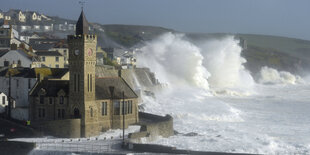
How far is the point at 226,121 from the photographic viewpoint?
173 feet

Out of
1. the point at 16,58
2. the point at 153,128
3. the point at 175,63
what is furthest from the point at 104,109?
the point at 175,63

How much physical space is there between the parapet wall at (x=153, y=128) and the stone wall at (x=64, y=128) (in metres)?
3.63

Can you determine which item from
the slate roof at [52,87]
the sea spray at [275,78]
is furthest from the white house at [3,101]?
the sea spray at [275,78]

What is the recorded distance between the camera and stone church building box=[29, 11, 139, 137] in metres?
37.8

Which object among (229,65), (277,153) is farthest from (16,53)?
(229,65)

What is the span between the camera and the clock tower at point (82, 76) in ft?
124

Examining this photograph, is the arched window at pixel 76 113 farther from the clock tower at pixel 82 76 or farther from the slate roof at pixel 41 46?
the slate roof at pixel 41 46

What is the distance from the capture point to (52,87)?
133ft

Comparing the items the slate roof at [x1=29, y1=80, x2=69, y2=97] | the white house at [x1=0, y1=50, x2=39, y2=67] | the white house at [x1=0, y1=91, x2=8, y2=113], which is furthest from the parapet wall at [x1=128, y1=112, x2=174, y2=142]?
the white house at [x1=0, y1=50, x2=39, y2=67]

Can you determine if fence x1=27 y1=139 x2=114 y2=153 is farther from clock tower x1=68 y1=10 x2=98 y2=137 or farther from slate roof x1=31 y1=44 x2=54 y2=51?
slate roof x1=31 y1=44 x2=54 y2=51

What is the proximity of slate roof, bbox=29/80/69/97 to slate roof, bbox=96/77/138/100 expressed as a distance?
7.24 ft

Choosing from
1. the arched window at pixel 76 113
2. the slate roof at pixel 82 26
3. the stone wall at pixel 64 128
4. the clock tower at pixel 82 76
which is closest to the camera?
the stone wall at pixel 64 128

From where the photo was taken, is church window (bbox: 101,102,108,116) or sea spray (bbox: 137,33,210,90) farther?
sea spray (bbox: 137,33,210,90)

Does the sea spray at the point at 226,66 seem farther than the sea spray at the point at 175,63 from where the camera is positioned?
Yes
